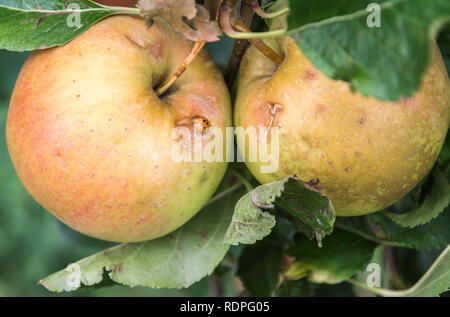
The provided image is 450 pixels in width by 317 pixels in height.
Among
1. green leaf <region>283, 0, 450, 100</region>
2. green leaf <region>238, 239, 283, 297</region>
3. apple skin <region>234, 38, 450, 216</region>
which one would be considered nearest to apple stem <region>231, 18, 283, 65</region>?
apple skin <region>234, 38, 450, 216</region>

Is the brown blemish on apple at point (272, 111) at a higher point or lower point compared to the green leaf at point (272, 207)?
higher

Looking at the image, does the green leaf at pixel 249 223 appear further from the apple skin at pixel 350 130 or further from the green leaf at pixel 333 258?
the green leaf at pixel 333 258

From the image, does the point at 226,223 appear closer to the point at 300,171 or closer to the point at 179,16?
the point at 300,171

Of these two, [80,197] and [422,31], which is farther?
[80,197]

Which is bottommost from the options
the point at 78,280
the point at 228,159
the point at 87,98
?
the point at 78,280

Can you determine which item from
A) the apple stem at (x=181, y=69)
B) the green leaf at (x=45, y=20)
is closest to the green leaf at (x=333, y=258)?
the apple stem at (x=181, y=69)

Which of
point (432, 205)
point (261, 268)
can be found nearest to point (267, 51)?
point (432, 205)

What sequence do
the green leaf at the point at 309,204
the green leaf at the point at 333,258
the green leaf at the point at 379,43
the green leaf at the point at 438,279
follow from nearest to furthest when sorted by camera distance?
the green leaf at the point at 379,43 < the green leaf at the point at 309,204 < the green leaf at the point at 438,279 < the green leaf at the point at 333,258

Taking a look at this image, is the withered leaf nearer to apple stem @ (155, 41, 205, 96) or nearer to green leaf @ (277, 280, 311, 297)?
apple stem @ (155, 41, 205, 96)

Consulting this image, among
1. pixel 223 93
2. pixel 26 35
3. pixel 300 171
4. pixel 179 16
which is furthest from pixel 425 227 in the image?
pixel 26 35
